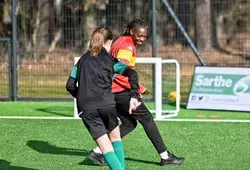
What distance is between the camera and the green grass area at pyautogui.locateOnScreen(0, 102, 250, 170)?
28.7 feet

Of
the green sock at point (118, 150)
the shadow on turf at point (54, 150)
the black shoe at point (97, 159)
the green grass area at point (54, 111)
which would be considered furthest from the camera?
the green grass area at point (54, 111)

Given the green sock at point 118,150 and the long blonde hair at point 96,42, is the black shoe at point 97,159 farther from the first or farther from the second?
the long blonde hair at point 96,42

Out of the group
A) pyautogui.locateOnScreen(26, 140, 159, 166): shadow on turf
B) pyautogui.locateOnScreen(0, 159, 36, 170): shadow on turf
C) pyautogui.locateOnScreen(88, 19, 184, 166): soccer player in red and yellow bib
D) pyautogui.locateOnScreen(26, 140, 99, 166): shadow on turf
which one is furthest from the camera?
pyautogui.locateOnScreen(26, 140, 99, 166): shadow on turf

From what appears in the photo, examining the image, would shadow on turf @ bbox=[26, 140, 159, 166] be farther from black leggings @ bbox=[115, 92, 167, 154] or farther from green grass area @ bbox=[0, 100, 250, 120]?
green grass area @ bbox=[0, 100, 250, 120]

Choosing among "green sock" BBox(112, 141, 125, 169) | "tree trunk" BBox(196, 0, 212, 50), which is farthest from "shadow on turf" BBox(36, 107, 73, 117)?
"green sock" BBox(112, 141, 125, 169)

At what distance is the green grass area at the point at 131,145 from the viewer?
8.74 meters

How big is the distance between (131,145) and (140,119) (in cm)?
144

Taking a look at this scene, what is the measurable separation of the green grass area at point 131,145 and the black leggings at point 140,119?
0.30m

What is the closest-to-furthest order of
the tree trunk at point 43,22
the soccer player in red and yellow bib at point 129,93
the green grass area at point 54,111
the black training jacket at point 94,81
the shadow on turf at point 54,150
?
1. the black training jacket at point 94,81
2. the soccer player in red and yellow bib at point 129,93
3. the shadow on turf at point 54,150
4. the green grass area at point 54,111
5. the tree trunk at point 43,22

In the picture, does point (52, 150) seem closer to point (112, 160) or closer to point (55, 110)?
point (112, 160)

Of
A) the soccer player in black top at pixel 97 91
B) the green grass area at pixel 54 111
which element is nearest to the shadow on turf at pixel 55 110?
the green grass area at pixel 54 111

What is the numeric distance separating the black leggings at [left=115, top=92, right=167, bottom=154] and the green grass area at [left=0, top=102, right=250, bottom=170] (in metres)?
0.30

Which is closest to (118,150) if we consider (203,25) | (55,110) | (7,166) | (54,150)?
(7,166)

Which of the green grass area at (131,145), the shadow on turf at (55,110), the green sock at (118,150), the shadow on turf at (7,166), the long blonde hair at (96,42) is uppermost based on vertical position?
the long blonde hair at (96,42)
